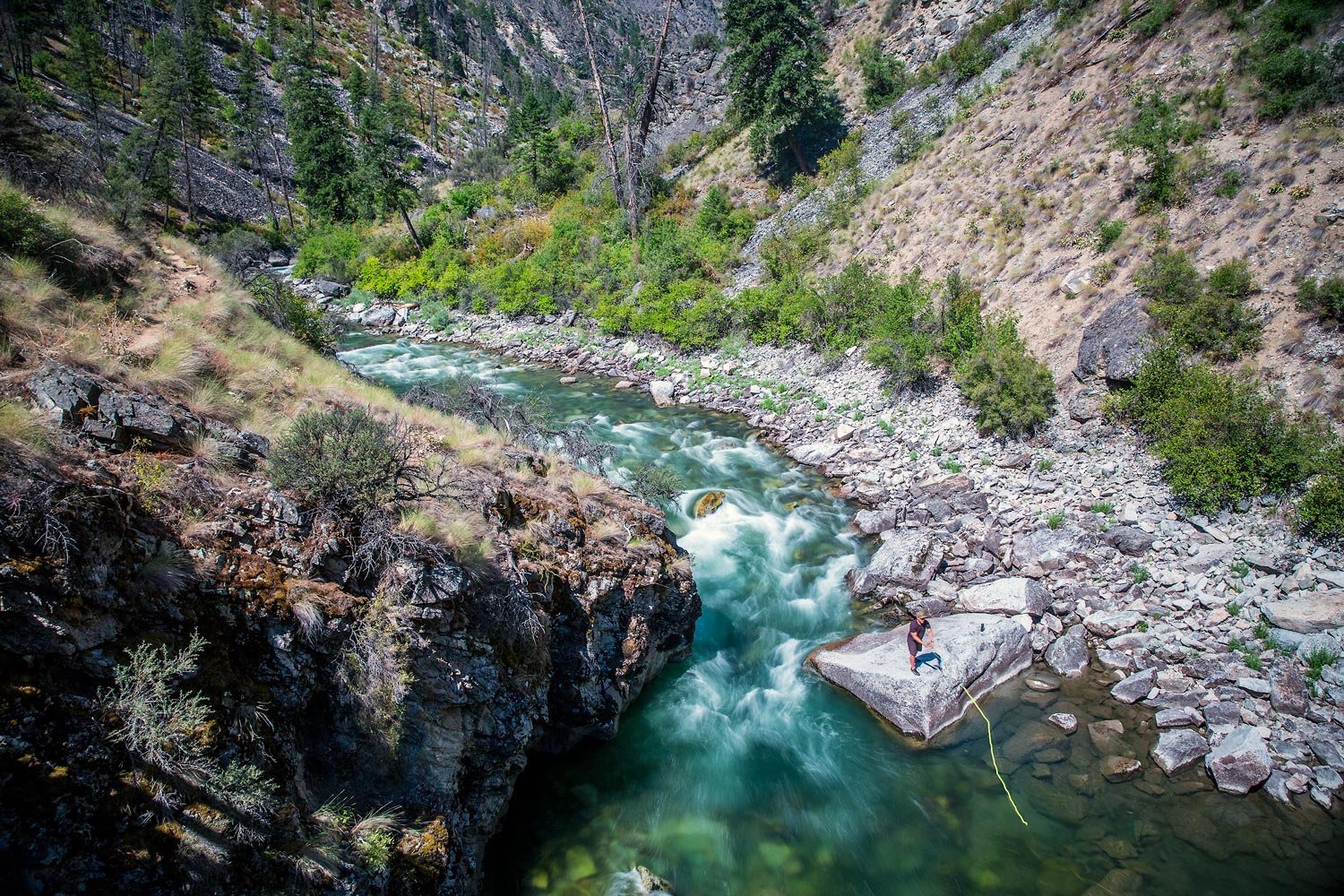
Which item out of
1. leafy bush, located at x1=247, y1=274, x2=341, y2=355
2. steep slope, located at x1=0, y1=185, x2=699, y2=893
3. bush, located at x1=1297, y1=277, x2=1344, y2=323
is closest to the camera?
steep slope, located at x1=0, y1=185, x2=699, y2=893

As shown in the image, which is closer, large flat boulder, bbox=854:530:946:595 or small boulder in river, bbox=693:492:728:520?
large flat boulder, bbox=854:530:946:595

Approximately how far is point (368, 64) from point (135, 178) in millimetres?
66197

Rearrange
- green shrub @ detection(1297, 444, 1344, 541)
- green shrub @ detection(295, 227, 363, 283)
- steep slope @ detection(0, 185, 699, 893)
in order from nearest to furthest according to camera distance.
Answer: steep slope @ detection(0, 185, 699, 893)
green shrub @ detection(1297, 444, 1344, 541)
green shrub @ detection(295, 227, 363, 283)

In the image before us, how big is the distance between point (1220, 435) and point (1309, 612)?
342 cm

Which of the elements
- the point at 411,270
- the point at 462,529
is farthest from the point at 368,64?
the point at 462,529

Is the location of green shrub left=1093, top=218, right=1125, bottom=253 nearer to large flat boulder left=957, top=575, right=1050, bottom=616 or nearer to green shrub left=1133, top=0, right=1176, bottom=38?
green shrub left=1133, top=0, right=1176, bottom=38

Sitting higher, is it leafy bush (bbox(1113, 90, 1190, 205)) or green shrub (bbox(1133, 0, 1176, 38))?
green shrub (bbox(1133, 0, 1176, 38))

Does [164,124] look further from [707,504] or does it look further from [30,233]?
[707,504]

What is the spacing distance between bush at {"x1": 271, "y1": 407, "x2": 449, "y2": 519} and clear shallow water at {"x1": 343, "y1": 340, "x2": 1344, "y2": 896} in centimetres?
413

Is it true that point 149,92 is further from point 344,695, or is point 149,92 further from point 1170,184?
point 1170,184

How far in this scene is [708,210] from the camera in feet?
91.6

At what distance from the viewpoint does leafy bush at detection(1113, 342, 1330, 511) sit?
921 cm

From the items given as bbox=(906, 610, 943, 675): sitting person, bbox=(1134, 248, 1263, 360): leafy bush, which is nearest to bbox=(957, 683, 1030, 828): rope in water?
bbox=(906, 610, 943, 675): sitting person

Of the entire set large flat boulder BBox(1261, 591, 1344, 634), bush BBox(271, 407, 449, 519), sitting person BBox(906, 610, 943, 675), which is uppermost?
bush BBox(271, 407, 449, 519)
